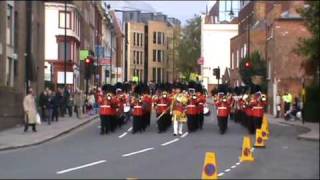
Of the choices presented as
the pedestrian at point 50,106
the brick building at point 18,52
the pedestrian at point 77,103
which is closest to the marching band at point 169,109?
the pedestrian at point 50,106

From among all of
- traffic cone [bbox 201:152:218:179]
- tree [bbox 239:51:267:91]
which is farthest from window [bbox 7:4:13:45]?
traffic cone [bbox 201:152:218:179]

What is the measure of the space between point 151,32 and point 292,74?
64.2m

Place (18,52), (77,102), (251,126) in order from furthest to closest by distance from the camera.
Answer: (77,102), (18,52), (251,126)

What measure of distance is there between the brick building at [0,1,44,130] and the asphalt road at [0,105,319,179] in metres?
5.80

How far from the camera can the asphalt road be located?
1708 cm

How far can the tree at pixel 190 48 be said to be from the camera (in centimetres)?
12350

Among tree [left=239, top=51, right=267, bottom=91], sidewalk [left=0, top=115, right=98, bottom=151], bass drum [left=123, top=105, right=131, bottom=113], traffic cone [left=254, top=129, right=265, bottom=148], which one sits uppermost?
tree [left=239, top=51, right=267, bottom=91]

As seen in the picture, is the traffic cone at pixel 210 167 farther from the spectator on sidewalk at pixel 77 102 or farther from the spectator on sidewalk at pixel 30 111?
the spectator on sidewalk at pixel 77 102

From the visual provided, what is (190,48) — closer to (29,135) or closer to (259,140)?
(29,135)

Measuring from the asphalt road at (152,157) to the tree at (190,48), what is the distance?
3627 inches

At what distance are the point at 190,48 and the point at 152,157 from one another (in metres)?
104

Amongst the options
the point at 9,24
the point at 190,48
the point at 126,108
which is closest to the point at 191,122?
the point at 126,108

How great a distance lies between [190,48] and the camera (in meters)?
125

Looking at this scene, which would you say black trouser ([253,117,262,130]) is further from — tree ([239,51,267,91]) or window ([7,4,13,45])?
tree ([239,51,267,91])
